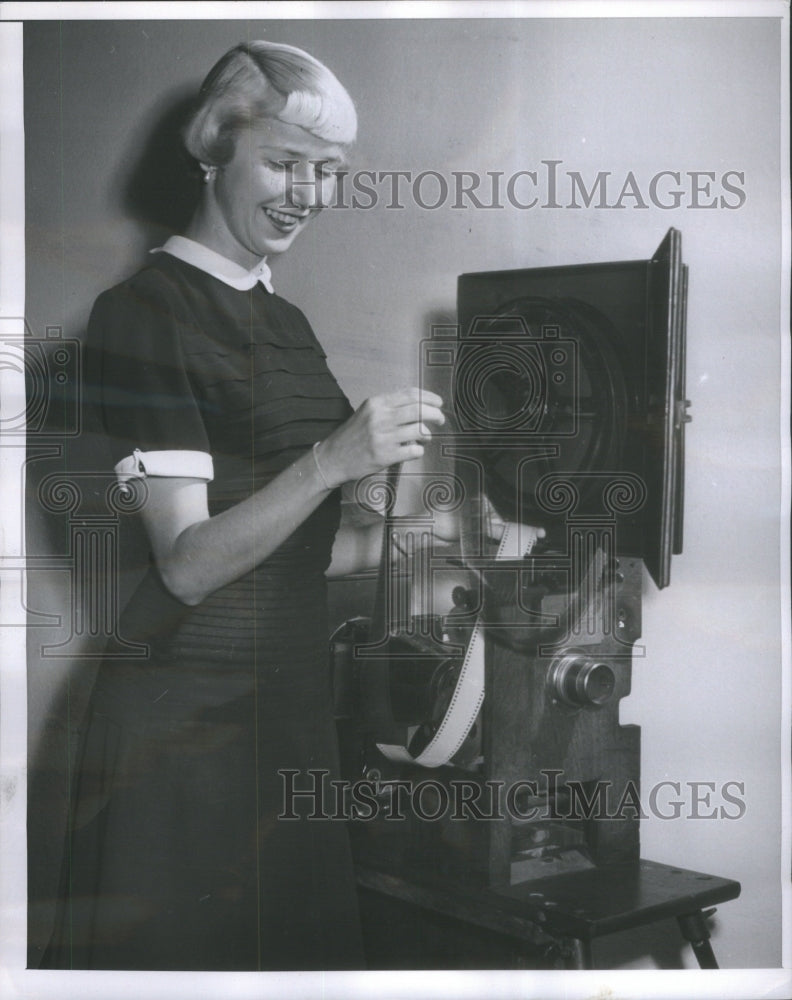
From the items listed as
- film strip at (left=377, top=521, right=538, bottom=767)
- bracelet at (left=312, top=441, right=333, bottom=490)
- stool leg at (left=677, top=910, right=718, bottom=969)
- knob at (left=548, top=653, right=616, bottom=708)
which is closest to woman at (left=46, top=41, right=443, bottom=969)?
bracelet at (left=312, top=441, right=333, bottom=490)

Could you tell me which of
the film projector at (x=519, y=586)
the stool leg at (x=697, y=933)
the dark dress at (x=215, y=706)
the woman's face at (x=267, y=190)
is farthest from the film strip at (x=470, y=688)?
the woman's face at (x=267, y=190)

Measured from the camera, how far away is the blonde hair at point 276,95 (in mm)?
1206

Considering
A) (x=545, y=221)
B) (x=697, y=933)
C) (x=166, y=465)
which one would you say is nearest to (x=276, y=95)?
(x=545, y=221)

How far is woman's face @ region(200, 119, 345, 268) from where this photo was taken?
1.21 meters

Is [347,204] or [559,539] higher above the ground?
[347,204]

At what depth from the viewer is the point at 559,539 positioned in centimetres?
122

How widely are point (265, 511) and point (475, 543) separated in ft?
0.81

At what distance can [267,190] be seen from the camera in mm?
1213

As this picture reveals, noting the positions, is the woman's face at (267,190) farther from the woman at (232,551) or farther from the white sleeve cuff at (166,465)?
the white sleeve cuff at (166,465)

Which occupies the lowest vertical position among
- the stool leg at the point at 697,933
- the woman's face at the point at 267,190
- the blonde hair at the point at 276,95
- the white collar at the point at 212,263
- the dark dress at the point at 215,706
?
the stool leg at the point at 697,933

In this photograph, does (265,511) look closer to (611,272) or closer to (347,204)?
(347,204)

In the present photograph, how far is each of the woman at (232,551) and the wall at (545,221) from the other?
0.04 m

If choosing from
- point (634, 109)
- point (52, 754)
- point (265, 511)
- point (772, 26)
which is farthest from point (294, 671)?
point (772, 26)

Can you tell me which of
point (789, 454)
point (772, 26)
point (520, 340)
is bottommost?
point (789, 454)
